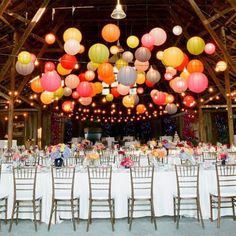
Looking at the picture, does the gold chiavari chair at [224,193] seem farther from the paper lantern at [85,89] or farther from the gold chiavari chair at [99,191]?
the paper lantern at [85,89]

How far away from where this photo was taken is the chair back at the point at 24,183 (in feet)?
13.9

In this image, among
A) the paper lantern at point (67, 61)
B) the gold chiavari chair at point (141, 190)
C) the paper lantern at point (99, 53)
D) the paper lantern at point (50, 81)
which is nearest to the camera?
the gold chiavari chair at point (141, 190)

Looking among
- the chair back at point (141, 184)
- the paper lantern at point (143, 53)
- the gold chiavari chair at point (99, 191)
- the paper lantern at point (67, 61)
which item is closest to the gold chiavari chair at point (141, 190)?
the chair back at point (141, 184)

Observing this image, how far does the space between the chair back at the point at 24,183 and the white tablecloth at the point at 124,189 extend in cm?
12

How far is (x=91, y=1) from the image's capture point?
9.77 metres

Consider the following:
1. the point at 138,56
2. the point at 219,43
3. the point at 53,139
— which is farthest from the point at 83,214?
the point at 53,139

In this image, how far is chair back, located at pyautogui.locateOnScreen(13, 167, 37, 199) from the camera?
4227mm

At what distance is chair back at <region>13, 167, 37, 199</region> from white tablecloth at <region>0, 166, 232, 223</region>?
0.12m

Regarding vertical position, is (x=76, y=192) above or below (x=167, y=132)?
below

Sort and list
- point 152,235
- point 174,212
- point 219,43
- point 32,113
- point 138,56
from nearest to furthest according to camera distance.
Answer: point 152,235, point 174,212, point 138,56, point 219,43, point 32,113

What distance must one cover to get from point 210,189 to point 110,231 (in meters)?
1.79

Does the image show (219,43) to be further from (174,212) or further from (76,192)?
(76,192)

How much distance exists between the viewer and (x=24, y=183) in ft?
14.6

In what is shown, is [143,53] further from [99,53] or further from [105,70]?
[99,53]
